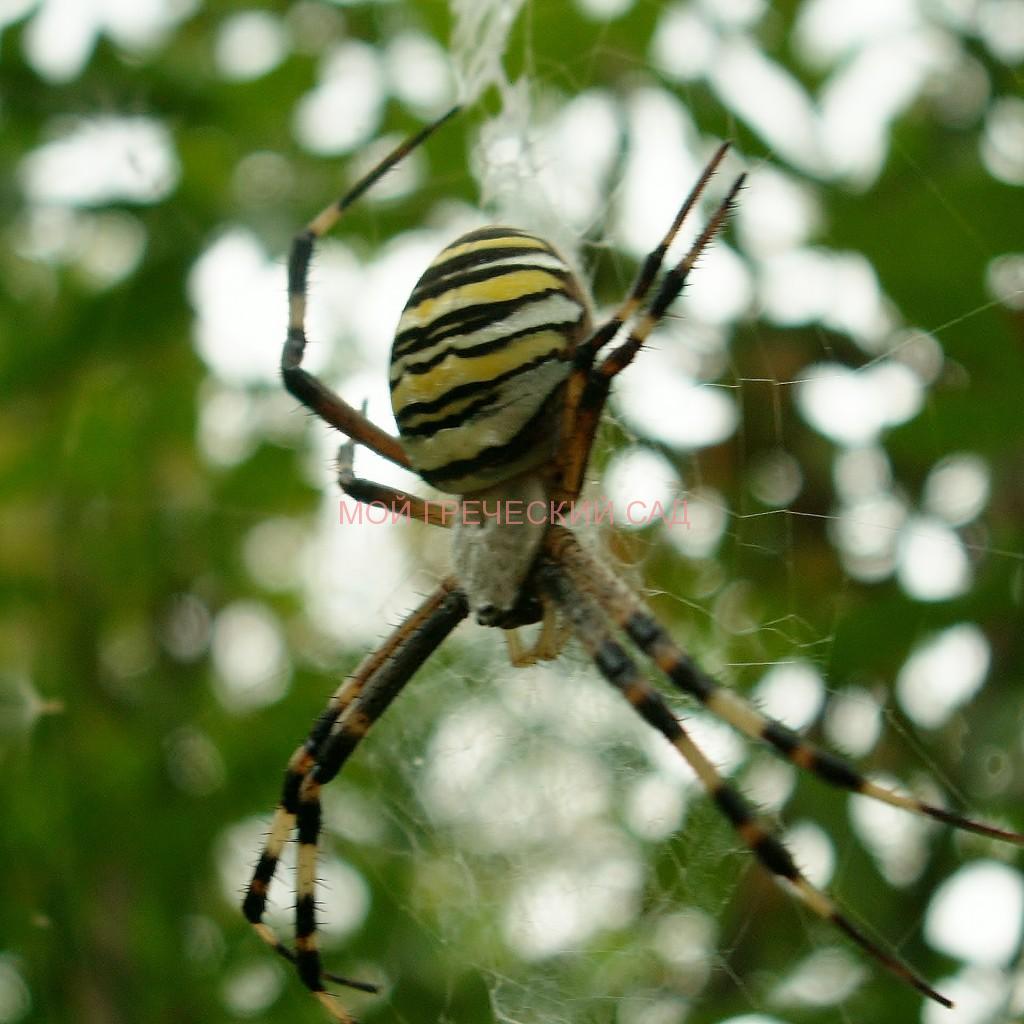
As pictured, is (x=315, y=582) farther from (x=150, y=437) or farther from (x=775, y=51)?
(x=775, y=51)

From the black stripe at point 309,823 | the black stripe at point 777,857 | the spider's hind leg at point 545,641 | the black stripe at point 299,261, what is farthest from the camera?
the black stripe at point 299,261

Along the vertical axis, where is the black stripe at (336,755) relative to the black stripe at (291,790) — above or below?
above

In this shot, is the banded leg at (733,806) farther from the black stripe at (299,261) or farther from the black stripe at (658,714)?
the black stripe at (299,261)

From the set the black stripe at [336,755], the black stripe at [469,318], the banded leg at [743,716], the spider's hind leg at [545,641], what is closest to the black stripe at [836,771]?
the banded leg at [743,716]

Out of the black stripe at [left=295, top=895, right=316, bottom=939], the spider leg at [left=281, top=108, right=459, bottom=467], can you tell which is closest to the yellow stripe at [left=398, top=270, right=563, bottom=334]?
the spider leg at [left=281, top=108, right=459, bottom=467]

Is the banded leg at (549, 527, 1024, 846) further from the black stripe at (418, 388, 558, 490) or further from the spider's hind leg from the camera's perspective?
the black stripe at (418, 388, 558, 490)

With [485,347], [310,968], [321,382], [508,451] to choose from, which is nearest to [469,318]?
[485,347]

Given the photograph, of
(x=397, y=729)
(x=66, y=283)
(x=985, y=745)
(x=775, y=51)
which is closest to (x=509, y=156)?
(x=775, y=51)
